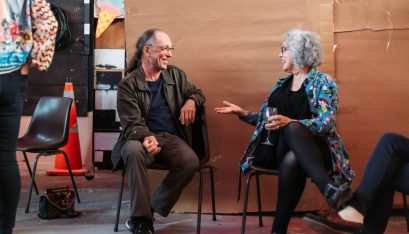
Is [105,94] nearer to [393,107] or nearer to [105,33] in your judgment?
[105,33]

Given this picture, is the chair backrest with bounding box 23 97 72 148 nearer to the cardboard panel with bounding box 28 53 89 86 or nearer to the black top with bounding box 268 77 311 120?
the cardboard panel with bounding box 28 53 89 86

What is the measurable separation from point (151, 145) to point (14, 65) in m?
0.90

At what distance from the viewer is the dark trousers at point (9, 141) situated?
6.51 ft

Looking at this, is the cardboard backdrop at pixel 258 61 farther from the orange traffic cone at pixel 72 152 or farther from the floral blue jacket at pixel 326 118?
the orange traffic cone at pixel 72 152

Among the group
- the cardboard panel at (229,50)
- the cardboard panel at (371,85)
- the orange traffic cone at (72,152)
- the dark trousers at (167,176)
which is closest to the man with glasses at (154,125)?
the dark trousers at (167,176)

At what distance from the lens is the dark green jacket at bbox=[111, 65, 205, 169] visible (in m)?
2.76

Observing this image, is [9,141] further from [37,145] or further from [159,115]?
[37,145]

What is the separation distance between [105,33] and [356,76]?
2.74 metres

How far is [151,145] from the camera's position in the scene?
2666 mm

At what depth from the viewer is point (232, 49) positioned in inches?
125

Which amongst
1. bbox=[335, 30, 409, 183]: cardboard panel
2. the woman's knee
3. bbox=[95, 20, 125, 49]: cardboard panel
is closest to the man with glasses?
the woman's knee

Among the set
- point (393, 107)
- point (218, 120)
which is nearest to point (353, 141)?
point (393, 107)

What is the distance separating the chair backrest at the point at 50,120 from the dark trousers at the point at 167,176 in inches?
41.2

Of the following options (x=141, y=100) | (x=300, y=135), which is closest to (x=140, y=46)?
(x=141, y=100)
